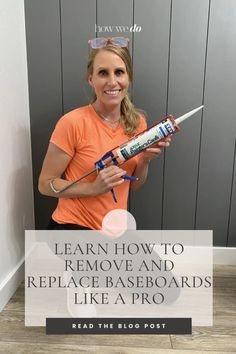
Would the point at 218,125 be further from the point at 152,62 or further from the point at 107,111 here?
the point at 107,111

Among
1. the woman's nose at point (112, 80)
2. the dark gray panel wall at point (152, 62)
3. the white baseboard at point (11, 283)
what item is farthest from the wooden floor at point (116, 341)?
the woman's nose at point (112, 80)

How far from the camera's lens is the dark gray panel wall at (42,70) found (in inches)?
46.1

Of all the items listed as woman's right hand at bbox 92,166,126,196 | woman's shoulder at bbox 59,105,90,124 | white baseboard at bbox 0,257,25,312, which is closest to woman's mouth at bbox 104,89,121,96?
woman's shoulder at bbox 59,105,90,124

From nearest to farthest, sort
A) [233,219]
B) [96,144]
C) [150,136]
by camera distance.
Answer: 1. [150,136]
2. [96,144]
3. [233,219]

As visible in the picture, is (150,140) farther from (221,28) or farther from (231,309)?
(231,309)

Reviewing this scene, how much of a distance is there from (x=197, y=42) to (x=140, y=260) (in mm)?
835

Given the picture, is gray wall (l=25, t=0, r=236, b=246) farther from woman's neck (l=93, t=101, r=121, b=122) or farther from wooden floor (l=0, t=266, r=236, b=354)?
wooden floor (l=0, t=266, r=236, b=354)

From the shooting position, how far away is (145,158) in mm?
1050

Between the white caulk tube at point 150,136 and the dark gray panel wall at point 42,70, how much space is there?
0.46m

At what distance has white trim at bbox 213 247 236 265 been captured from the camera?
1.38m

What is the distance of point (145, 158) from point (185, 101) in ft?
1.08

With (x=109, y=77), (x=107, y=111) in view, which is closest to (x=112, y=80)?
(x=109, y=77)

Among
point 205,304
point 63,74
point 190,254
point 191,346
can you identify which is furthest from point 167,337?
point 63,74

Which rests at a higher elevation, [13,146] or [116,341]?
[13,146]
